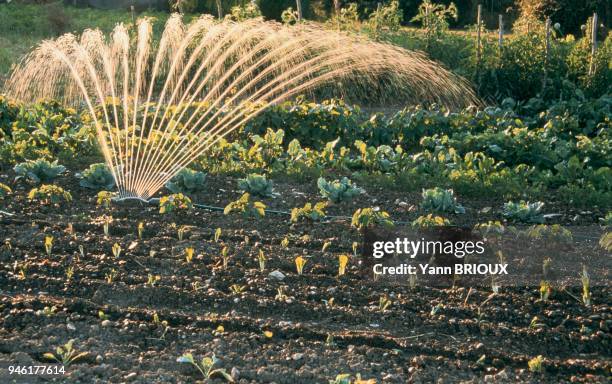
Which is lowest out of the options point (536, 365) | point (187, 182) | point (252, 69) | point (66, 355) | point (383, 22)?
point (536, 365)

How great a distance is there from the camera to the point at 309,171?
6.71m

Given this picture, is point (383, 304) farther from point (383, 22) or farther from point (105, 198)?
point (383, 22)

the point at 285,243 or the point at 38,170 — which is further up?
the point at 38,170

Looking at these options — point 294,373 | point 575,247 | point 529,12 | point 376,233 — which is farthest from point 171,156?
point 529,12

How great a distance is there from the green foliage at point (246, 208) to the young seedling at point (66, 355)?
1.90 meters

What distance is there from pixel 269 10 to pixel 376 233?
10904 millimetres

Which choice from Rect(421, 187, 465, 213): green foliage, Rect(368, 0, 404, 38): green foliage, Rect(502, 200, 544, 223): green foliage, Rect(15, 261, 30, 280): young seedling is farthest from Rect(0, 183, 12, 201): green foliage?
Rect(368, 0, 404, 38): green foliage

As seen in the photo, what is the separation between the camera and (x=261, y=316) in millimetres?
4266

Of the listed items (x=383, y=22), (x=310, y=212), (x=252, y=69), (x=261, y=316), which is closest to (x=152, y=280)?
(x=261, y=316)

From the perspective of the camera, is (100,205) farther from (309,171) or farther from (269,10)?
(269,10)

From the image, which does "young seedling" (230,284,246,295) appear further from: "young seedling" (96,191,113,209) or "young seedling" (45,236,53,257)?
"young seedling" (96,191,113,209)

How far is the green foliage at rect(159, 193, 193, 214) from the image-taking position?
18.5 ft

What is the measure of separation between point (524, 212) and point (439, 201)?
19.8 inches

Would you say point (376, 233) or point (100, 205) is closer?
point (376, 233)
